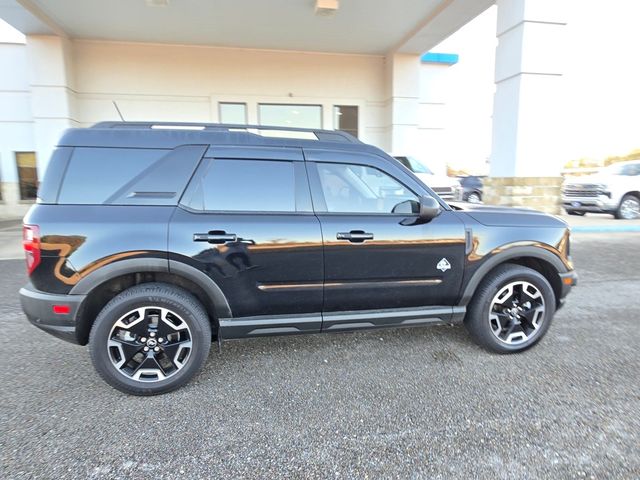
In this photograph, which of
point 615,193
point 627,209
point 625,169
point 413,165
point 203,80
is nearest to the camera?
point 615,193

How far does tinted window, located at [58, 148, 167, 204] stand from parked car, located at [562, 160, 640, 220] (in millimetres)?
12881

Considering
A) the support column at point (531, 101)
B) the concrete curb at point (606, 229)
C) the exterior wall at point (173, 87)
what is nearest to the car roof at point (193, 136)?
the support column at point (531, 101)

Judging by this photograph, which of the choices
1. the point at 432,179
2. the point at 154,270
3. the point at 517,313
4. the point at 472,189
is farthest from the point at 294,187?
the point at 472,189

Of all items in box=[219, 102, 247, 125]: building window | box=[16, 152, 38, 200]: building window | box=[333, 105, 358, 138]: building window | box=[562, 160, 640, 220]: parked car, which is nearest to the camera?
box=[562, 160, 640, 220]: parked car

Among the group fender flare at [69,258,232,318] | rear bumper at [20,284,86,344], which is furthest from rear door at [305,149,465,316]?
rear bumper at [20,284,86,344]

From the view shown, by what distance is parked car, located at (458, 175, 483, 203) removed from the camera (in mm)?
17375

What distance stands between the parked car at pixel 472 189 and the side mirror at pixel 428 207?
50.4 feet

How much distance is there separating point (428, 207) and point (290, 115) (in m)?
11.3

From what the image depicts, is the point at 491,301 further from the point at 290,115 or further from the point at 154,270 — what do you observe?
the point at 290,115

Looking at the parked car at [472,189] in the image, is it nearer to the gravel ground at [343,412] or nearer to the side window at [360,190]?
the gravel ground at [343,412]

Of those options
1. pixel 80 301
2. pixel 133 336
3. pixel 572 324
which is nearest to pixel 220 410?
pixel 133 336

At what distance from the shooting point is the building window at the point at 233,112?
12875 mm

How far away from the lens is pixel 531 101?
8.91 meters

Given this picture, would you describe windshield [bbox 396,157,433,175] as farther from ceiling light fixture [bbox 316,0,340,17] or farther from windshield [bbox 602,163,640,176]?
windshield [bbox 602,163,640,176]
